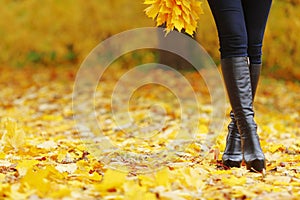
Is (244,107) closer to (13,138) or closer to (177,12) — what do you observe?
(177,12)

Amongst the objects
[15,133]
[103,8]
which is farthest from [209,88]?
[15,133]

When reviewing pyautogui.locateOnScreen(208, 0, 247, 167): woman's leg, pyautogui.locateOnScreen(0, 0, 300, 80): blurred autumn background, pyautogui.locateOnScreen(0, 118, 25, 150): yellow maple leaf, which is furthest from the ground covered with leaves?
pyautogui.locateOnScreen(0, 0, 300, 80): blurred autumn background

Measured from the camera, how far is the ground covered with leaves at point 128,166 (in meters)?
1.73

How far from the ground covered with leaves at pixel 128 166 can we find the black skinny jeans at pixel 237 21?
483 mm

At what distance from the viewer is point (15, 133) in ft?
9.02

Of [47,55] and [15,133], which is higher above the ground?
[47,55]

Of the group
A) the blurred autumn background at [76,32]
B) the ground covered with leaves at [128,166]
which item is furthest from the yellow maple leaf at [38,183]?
the blurred autumn background at [76,32]

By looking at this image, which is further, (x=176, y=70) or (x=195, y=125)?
(x=176, y=70)

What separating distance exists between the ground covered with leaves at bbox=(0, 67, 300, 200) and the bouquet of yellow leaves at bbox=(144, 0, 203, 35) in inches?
22.3

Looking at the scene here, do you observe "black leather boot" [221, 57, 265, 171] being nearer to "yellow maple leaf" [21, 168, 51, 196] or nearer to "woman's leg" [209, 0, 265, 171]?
"woman's leg" [209, 0, 265, 171]

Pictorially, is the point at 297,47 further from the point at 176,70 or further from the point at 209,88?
the point at 176,70

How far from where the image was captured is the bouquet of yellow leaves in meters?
2.19

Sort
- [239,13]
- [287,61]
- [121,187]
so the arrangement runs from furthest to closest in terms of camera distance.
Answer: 1. [287,61]
2. [239,13]
3. [121,187]

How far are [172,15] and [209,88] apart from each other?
3.99 m
